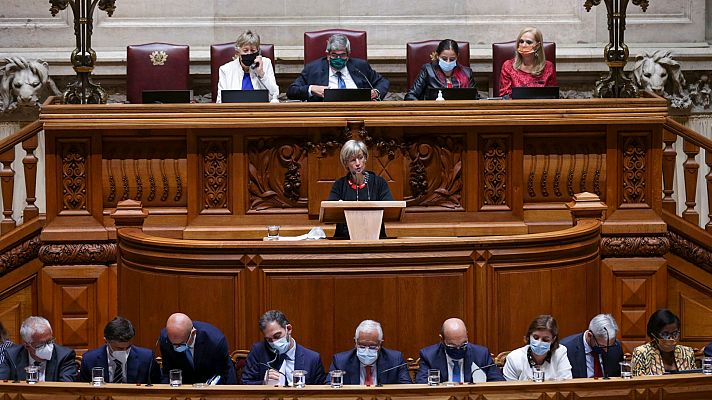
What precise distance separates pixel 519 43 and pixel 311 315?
9.52 ft

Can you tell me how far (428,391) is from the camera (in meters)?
6.22

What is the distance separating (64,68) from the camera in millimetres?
11078

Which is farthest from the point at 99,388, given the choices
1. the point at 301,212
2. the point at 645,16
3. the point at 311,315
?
the point at 645,16

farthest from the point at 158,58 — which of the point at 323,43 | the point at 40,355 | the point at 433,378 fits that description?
the point at 433,378

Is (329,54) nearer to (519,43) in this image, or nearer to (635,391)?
(519,43)

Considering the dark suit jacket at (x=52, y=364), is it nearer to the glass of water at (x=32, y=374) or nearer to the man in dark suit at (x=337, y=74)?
the glass of water at (x=32, y=374)

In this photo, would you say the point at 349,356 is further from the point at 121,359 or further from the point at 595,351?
the point at 595,351

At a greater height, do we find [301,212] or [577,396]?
[301,212]

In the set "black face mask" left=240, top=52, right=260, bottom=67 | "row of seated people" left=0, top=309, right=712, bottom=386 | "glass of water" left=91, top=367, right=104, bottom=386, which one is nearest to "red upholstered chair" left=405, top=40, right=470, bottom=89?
"black face mask" left=240, top=52, right=260, bottom=67

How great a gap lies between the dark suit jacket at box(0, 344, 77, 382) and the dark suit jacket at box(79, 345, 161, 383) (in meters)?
0.08

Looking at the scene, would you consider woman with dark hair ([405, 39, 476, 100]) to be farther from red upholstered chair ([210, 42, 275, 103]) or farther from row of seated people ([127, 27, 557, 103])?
red upholstered chair ([210, 42, 275, 103])

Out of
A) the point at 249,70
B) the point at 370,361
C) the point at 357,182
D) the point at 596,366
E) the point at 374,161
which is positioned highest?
the point at 249,70

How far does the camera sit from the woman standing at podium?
818 cm

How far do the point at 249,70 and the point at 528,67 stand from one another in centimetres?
185
